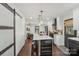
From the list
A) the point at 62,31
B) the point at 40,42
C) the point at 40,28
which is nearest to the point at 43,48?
the point at 40,42

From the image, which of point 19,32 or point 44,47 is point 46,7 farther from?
point 19,32

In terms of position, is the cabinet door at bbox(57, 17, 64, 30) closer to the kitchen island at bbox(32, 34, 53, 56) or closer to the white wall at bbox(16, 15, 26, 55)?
the kitchen island at bbox(32, 34, 53, 56)

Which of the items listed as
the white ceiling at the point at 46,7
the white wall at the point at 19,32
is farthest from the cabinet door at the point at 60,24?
the white wall at the point at 19,32

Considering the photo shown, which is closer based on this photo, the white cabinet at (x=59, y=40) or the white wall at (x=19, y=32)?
the white wall at (x=19, y=32)

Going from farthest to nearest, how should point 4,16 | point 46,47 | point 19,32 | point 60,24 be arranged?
point 60,24, point 19,32, point 46,47, point 4,16

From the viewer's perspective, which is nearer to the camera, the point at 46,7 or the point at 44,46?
the point at 46,7

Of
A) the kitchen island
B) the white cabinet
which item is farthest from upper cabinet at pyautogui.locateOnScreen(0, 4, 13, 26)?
the white cabinet

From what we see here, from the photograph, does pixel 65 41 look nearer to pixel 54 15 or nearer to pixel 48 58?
pixel 54 15

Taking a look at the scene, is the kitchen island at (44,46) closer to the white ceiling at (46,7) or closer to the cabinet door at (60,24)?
the white ceiling at (46,7)

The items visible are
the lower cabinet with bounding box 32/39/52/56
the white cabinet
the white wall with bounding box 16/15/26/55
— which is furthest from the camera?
the white cabinet

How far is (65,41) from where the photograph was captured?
564cm

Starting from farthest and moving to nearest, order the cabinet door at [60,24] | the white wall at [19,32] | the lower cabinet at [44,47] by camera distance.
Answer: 1. the cabinet door at [60,24]
2. the white wall at [19,32]
3. the lower cabinet at [44,47]

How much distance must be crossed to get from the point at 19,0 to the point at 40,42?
3.61 metres

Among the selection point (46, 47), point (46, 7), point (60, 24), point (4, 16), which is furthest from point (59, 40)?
point (4, 16)
